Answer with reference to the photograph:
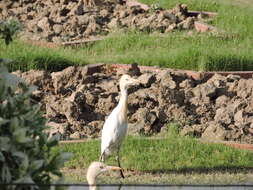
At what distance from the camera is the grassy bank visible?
10383 mm

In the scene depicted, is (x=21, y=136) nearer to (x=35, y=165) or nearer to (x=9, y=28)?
(x=35, y=165)

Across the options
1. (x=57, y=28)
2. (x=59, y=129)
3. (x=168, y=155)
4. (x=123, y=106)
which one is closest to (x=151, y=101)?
(x=59, y=129)

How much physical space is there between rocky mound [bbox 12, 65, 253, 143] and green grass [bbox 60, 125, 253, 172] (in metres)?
0.64

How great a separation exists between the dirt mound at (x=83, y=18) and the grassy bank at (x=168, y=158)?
7.21m

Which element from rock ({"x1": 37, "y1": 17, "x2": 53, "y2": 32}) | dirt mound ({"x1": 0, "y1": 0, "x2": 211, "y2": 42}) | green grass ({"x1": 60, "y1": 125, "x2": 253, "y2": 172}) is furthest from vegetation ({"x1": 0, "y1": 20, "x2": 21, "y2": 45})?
rock ({"x1": 37, "y1": 17, "x2": 53, "y2": 32})

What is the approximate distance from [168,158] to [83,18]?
9.25 metres

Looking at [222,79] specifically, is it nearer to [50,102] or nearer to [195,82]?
[195,82]

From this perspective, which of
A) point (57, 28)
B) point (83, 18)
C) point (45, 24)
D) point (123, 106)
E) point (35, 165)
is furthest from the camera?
point (83, 18)

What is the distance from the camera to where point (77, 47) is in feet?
57.5

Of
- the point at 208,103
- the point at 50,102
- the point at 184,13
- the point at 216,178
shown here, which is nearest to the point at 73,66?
the point at 50,102

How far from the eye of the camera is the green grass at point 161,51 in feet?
50.5

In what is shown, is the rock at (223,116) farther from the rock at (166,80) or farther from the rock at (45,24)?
the rock at (45,24)

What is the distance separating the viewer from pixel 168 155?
10.8 m

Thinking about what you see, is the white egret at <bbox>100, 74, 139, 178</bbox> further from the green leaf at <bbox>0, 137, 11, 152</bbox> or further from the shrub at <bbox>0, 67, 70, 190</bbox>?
the green leaf at <bbox>0, 137, 11, 152</bbox>
